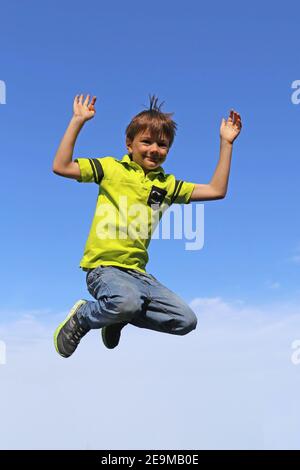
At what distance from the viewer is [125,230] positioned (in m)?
6.62

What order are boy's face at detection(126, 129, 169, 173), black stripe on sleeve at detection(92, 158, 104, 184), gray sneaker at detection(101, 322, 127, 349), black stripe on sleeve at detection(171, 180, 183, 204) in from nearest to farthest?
1. black stripe on sleeve at detection(92, 158, 104, 184)
2. boy's face at detection(126, 129, 169, 173)
3. gray sneaker at detection(101, 322, 127, 349)
4. black stripe on sleeve at detection(171, 180, 183, 204)

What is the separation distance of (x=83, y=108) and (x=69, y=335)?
8.29ft

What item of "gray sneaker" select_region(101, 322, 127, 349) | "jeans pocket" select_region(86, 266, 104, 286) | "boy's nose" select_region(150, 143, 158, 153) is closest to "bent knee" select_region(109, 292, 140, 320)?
"jeans pocket" select_region(86, 266, 104, 286)

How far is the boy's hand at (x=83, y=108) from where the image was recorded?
638 cm

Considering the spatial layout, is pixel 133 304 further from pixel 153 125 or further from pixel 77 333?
pixel 153 125

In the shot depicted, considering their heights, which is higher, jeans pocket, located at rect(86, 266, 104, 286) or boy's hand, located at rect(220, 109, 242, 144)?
boy's hand, located at rect(220, 109, 242, 144)

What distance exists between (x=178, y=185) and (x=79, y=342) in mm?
2124

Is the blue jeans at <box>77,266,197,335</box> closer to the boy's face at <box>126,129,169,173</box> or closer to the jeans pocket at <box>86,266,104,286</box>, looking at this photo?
the jeans pocket at <box>86,266,104,286</box>

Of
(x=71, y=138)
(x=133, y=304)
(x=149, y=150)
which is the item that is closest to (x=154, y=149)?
(x=149, y=150)

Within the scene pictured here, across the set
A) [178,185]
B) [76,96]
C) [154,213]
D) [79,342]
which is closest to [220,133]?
[178,185]

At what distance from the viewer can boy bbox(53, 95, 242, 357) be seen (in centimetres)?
641

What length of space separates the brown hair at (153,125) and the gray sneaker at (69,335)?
6.71 ft

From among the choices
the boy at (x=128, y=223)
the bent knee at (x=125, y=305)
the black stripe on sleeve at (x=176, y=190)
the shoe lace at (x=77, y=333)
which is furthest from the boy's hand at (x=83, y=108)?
the shoe lace at (x=77, y=333)

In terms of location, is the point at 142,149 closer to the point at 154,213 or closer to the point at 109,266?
the point at 154,213
